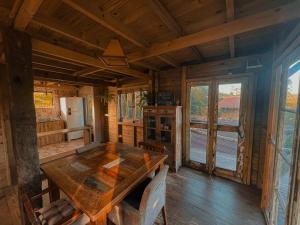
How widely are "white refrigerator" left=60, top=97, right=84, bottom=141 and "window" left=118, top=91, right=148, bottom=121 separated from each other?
255cm

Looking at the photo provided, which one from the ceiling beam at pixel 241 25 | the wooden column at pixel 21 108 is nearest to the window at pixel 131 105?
the ceiling beam at pixel 241 25

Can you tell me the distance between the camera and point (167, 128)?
3244 millimetres

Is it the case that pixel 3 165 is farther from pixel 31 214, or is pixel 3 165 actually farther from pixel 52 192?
pixel 31 214

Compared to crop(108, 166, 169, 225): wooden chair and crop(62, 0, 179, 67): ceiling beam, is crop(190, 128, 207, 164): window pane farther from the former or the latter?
crop(62, 0, 179, 67): ceiling beam

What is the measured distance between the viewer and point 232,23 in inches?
57.9

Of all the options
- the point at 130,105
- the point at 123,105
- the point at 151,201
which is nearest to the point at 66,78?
the point at 123,105

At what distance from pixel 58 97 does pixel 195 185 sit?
6.80 meters

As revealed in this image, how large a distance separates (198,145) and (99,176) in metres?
2.52

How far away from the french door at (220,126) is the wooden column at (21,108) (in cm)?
290

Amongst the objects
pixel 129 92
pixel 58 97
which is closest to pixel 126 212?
pixel 129 92

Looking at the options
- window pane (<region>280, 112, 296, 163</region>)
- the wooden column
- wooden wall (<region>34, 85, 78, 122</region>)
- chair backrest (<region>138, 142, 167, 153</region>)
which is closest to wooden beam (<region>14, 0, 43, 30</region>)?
the wooden column

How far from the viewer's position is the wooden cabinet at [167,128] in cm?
308

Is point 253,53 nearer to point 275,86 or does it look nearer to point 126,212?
point 275,86

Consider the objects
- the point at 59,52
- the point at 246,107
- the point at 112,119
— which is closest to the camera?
the point at 59,52
